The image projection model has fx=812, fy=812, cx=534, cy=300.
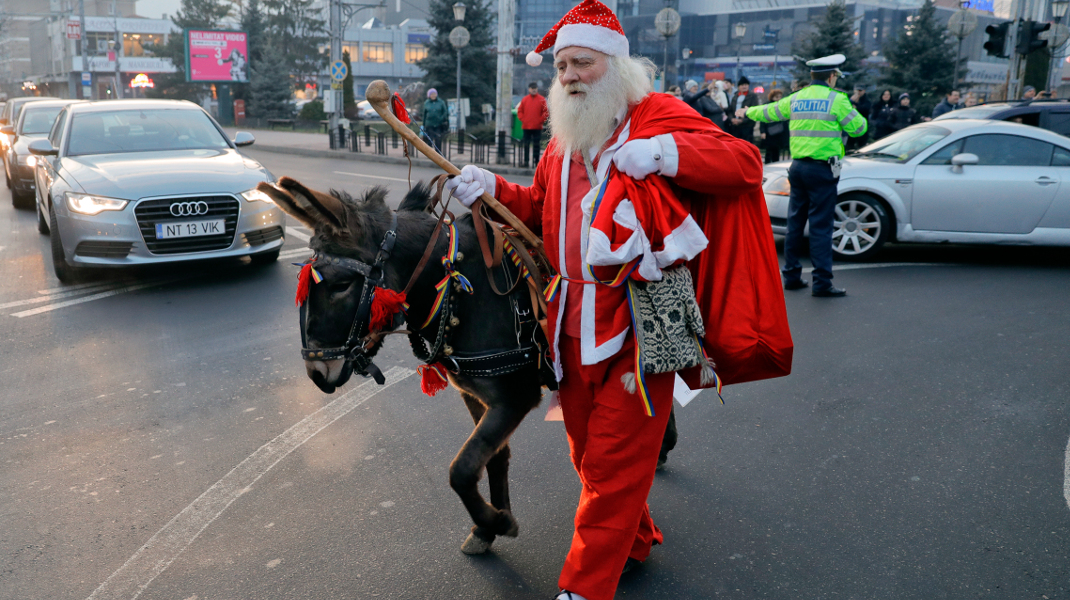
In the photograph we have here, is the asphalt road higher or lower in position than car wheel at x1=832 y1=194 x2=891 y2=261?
lower

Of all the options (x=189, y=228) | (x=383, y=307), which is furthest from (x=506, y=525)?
(x=189, y=228)

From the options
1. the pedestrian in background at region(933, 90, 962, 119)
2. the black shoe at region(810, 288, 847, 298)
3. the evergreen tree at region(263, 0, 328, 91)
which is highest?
the evergreen tree at region(263, 0, 328, 91)

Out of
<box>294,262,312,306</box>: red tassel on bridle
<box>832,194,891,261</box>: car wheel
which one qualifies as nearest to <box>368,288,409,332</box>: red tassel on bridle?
<box>294,262,312,306</box>: red tassel on bridle

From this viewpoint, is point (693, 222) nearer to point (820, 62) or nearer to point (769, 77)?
point (820, 62)

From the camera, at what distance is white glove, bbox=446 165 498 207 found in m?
Answer: 2.86

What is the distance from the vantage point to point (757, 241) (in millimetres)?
2504

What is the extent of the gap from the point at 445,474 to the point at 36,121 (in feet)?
48.8

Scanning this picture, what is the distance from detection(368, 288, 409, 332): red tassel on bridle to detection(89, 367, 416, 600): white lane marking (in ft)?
4.45

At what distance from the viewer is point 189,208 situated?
24.4 ft

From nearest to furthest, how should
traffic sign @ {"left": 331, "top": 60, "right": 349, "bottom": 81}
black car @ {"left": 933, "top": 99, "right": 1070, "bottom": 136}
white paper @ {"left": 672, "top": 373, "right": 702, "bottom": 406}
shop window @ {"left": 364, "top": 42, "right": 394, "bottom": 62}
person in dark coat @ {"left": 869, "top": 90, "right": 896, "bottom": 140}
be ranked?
white paper @ {"left": 672, "top": 373, "right": 702, "bottom": 406} < black car @ {"left": 933, "top": 99, "right": 1070, "bottom": 136} < person in dark coat @ {"left": 869, "top": 90, "right": 896, "bottom": 140} < traffic sign @ {"left": 331, "top": 60, "right": 349, "bottom": 81} < shop window @ {"left": 364, "top": 42, "right": 394, "bottom": 62}

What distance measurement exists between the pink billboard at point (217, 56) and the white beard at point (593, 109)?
5130 cm

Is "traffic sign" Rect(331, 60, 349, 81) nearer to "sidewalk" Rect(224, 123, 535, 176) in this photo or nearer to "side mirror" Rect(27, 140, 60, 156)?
"sidewalk" Rect(224, 123, 535, 176)

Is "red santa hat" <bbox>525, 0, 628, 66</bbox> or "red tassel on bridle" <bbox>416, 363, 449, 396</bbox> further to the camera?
"red tassel on bridle" <bbox>416, 363, 449, 396</bbox>

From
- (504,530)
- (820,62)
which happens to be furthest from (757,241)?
(820,62)
